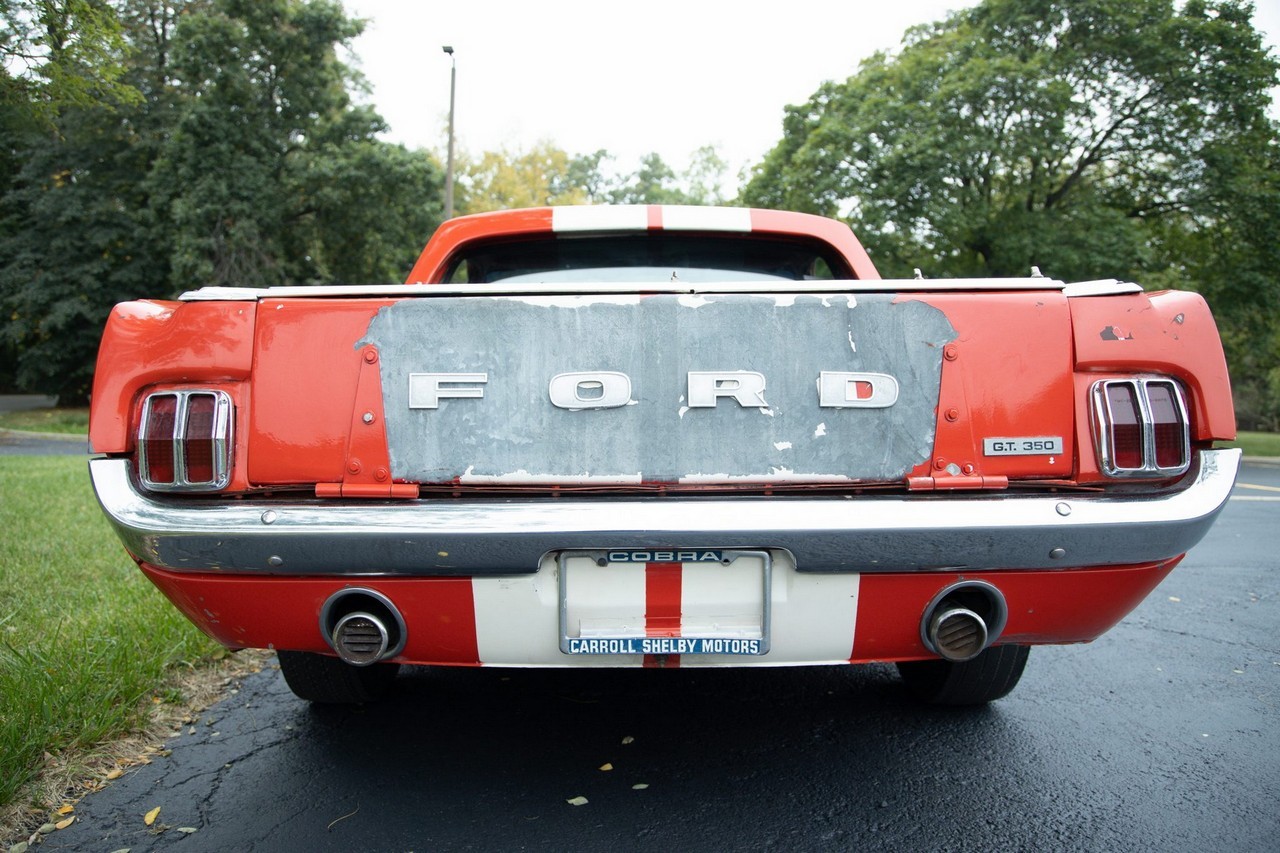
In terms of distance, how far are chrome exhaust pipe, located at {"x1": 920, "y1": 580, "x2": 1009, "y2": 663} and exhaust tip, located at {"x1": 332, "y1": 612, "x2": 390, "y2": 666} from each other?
1.26 metres

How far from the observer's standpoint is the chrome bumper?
1.84m

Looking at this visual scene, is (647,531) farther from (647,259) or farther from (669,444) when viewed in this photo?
(647,259)

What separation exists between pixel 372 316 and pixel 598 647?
3.08 ft

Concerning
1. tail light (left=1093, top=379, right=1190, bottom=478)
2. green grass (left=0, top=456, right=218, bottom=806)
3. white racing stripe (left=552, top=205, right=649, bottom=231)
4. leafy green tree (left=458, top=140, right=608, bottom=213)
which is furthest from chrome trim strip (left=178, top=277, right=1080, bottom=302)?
leafy green tree (left=458, top=140, right=608, bottom=213)

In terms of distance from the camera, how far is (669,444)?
195 centimetres

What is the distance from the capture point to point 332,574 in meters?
1.88

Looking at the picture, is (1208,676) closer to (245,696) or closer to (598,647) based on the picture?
(598,647)

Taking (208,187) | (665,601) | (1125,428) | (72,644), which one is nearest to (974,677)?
(1125,428)

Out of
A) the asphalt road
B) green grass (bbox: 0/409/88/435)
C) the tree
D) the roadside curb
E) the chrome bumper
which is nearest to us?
the chrome bumper

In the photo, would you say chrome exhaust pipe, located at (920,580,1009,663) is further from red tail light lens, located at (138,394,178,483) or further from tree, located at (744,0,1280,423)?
tree, located at (744,0,1280,423)

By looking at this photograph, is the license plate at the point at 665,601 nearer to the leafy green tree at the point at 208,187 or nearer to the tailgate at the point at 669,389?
the tailgate at the point at 669,389

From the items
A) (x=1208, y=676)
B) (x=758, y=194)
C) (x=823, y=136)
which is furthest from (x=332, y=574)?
(x=758, y=194)

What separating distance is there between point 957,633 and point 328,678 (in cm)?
191

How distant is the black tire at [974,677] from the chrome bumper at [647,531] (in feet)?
2.62
